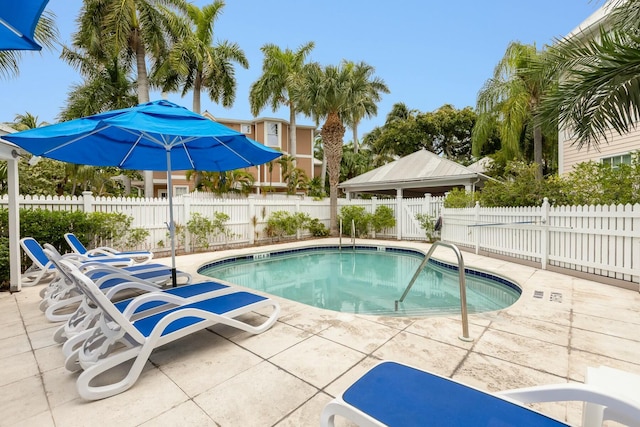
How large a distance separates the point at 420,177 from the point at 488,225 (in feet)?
20.8

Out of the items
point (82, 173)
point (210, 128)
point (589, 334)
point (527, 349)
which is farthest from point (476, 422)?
point (82, 173)

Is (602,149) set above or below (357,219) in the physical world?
above

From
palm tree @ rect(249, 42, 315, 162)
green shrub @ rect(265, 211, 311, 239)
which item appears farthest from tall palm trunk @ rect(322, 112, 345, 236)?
palm tree @ rect(249, 42, 315, 162)

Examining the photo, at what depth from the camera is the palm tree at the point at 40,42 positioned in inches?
260

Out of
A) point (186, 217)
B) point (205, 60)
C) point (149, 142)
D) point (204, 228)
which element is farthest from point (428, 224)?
point (205, 60)

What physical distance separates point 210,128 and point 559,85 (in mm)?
6781

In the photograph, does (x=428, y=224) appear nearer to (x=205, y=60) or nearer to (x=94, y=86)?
(x=205, y=60)

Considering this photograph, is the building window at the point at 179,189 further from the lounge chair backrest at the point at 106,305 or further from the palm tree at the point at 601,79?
the palm tree at the point at 601,79

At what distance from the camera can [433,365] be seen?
2.63 meters

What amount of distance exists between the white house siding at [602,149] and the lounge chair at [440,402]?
913 cm

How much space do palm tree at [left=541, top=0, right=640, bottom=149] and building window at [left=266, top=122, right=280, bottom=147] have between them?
844 inches

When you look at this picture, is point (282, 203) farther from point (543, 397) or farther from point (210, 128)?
point (543, 397)

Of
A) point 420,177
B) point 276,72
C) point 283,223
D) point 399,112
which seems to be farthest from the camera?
point 399,112

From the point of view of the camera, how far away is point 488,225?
769cm
